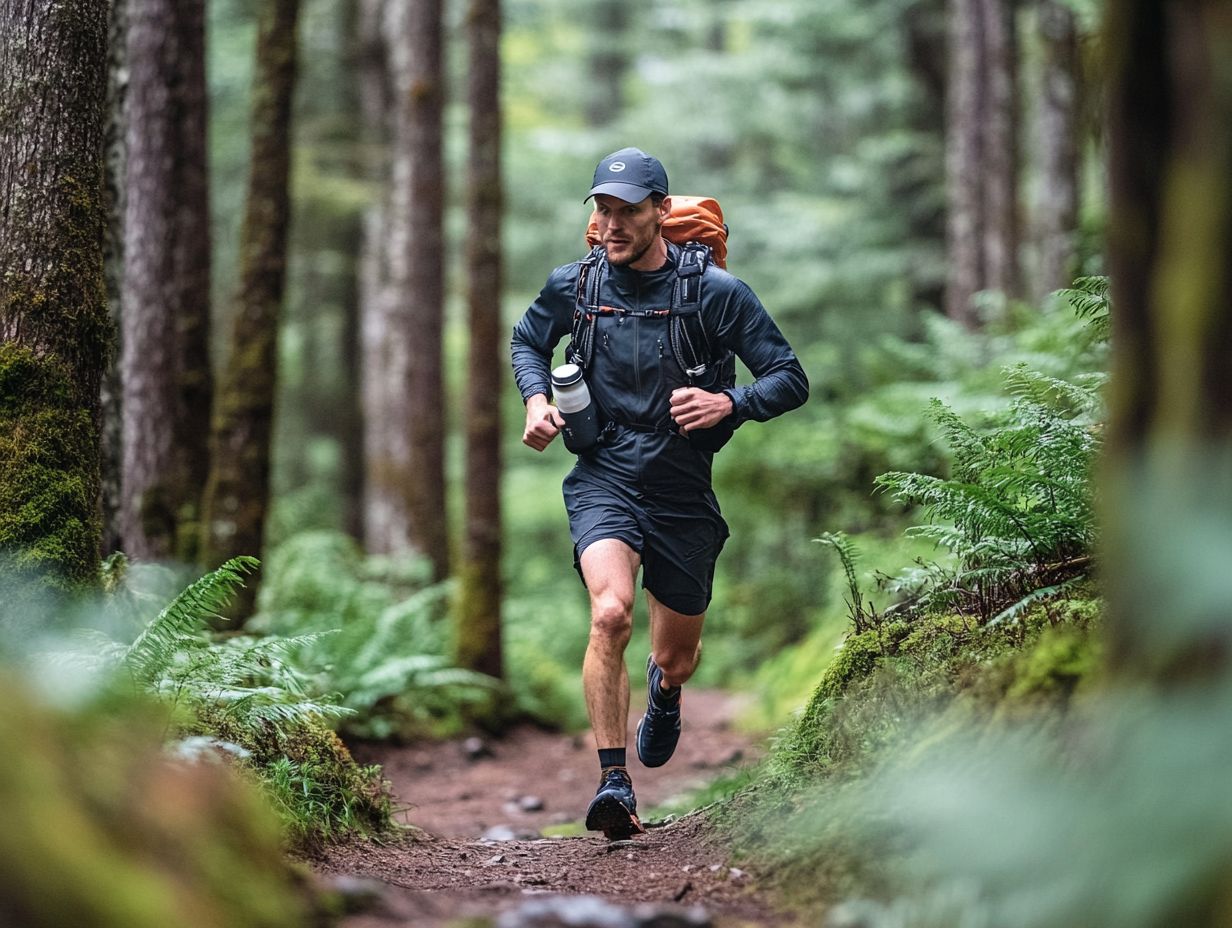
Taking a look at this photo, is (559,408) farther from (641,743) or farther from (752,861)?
(752,861)

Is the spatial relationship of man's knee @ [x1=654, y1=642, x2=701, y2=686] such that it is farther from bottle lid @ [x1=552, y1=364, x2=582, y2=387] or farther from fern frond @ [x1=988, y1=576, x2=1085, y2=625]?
fern frond @ [x1=988, y1=576, x2=1085, y2=625]

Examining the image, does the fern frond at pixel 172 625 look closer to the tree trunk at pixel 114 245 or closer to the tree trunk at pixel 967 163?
the tree trunk at pixel 114 245

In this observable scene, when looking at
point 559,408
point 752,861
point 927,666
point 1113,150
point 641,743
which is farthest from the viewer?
point 641,743

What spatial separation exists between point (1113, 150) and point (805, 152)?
21444 millimetres

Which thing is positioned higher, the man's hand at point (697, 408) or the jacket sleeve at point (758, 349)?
the jacket sleeve at point (758, 349)

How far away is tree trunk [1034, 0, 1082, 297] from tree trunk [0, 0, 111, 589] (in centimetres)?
1215

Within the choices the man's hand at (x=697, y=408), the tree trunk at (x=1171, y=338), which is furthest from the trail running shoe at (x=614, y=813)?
the tree trunk at (x=1171, y=338)

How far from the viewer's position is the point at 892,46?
67.1 feet

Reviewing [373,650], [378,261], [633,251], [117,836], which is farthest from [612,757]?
[378,261]

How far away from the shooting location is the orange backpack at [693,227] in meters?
6.40

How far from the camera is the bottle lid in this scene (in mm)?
5730

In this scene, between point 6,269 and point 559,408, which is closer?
point 6,269

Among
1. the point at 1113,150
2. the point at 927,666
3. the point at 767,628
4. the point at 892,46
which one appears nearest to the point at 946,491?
the point at 927,666

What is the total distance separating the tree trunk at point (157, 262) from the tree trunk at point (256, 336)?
51 cm
